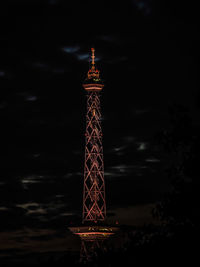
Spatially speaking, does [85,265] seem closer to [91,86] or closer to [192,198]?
[192,198]

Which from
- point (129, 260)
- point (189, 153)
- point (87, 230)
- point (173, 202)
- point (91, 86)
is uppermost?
point (91, 86)

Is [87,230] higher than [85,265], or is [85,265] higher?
[87,230]

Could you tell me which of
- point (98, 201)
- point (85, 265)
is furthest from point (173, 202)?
point (98, 201)

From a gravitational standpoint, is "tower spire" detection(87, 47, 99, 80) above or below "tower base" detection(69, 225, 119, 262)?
above

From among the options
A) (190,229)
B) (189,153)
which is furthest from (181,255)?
(189,153)

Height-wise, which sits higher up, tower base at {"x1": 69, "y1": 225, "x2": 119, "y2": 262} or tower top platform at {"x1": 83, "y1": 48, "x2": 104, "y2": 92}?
tower top platform at {"x1": 83, "y1": 48, "x2": 104, "y2": 92}

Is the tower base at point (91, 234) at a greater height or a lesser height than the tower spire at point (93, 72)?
lesser

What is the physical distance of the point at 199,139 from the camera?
3212cm

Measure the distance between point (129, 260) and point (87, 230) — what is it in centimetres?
10032

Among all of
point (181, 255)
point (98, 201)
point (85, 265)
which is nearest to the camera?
point (181, 255)

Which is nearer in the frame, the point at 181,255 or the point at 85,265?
the point at 181,255

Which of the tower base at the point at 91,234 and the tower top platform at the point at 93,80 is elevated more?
the tower top platform at the point at 93,80

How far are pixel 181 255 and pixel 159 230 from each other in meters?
2.64

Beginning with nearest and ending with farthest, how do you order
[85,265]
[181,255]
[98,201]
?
[181,255] → [85,265] → [98,201]
